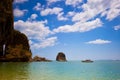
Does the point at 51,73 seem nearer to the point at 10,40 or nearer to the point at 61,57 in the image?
the point at 10,40

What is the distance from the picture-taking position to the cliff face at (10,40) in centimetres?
7525

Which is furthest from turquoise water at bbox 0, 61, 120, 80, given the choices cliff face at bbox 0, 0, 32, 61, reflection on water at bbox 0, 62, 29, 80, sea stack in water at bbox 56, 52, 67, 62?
sea stack in water at bbox 56, 52, 67, 62

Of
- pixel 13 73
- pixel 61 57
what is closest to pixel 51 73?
pixel 13 73

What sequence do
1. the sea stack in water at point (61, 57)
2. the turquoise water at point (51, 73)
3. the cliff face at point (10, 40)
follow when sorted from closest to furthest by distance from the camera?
1. the turquoise water at point (51, 73)
2. the cliff face at point (10, 40)
3. the sea stack in water at point (61, 57)

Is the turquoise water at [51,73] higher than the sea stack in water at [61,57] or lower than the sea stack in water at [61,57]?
lower

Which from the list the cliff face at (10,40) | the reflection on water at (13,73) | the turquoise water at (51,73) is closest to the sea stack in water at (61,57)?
the cliff face at (10,40)

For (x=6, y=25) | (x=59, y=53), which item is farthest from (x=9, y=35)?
(x=59, y=53)

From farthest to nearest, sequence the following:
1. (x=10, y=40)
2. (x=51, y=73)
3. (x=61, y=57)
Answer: (x=61, y=57) → (x=10, y=40) → (x=51, y=73)

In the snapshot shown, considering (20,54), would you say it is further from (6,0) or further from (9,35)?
(6,0)

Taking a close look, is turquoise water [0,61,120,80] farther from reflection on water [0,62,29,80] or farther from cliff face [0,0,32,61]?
cliff face [0,0,32,61]

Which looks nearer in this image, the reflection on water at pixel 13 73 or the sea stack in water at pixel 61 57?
the reflection on water at pixel 13 73

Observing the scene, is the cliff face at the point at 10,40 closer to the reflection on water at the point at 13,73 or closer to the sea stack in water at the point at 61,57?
the reflection on water at the point at 13,73

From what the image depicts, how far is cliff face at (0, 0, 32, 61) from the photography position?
75.2m

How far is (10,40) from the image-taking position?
96.5m
